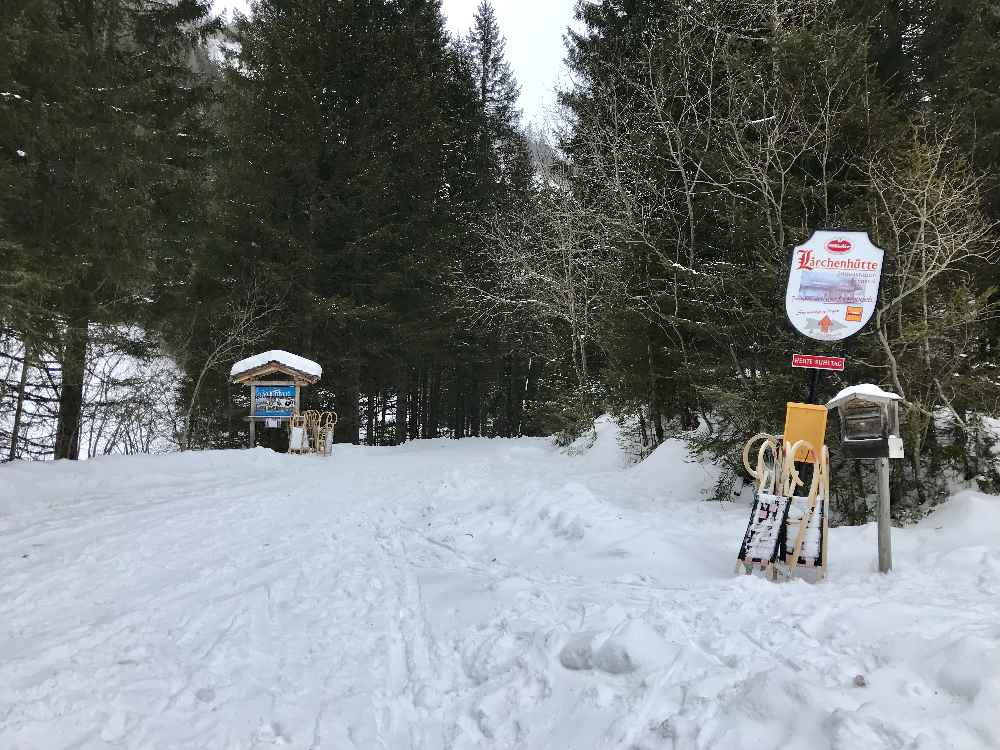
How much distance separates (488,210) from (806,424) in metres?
19.9

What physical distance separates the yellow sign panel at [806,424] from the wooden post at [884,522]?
530 millimetres

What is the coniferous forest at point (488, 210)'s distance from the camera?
6.74 meters

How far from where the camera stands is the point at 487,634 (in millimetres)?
3564

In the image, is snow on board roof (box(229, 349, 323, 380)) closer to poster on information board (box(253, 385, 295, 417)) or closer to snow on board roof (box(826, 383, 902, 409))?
poster on information board (box(253, 385, 295, 417))

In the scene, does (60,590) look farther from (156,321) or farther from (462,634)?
(156,321)

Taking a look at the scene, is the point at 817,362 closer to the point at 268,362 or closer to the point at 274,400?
the point at 268,362

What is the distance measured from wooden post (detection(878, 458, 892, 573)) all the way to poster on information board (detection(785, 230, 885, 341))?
1.81m

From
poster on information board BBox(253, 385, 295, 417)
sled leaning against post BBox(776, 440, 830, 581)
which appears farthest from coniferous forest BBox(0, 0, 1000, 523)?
poster on information board BBox(253, 385, 295, 417)

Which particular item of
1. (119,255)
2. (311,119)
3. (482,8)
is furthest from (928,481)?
(482,8)

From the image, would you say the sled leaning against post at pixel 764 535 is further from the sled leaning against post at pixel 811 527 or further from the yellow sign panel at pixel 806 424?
the yellow sign panel at pixel 806 424

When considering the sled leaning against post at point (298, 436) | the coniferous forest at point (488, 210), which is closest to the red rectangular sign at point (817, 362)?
the coniferous forest at point (488, 210)

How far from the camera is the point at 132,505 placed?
24.0ft

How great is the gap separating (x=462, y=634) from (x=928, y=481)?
20.0 feet

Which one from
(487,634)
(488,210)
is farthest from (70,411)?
(488,210)
